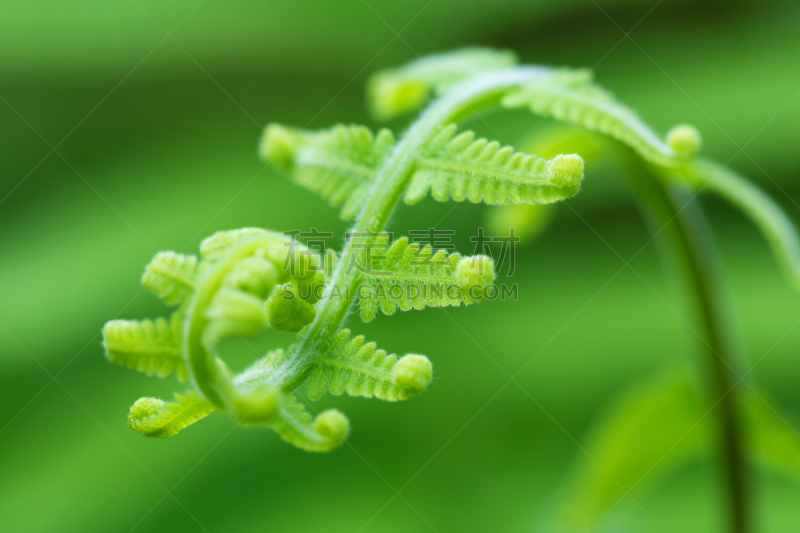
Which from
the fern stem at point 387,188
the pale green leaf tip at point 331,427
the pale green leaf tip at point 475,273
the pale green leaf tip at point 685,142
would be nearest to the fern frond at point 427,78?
the fern stem at point 387,188

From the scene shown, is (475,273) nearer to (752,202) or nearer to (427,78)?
(427,78)

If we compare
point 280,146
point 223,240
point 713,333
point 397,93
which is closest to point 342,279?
point 223,240

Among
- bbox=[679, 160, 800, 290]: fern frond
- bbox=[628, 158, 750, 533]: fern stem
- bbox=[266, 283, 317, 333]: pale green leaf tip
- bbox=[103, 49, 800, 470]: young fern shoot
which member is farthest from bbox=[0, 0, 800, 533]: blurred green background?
bbox=[266, 283, 317, 333]: pale green leaf tip

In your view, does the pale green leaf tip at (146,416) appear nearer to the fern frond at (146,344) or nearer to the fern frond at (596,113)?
the fern frond at (146,344)

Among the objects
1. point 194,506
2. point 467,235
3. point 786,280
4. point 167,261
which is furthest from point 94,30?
point 786,280

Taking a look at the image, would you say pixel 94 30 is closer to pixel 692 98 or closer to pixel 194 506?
→ pixel 194 506
